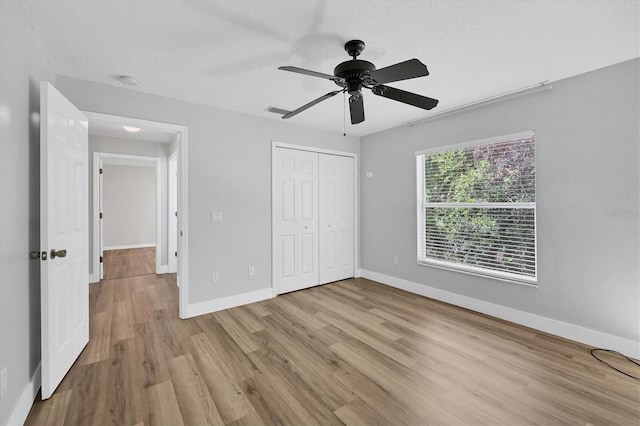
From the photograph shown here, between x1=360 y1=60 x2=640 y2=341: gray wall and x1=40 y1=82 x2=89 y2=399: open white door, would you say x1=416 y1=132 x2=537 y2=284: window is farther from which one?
x1=40 y1=82 x2=89 y2=399: open white door

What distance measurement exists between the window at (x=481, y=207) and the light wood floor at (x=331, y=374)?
0.69 m

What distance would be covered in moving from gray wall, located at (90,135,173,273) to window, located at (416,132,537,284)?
4515 mm

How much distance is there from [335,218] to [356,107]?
263 centimetres

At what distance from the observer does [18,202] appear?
1.68 m

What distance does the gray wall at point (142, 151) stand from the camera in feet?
15.1

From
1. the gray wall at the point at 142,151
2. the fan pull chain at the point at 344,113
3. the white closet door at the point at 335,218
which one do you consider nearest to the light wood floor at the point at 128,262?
the gray wall at the point at 142,151

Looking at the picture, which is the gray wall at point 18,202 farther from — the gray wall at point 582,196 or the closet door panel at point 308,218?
the gray wall at point 582,196

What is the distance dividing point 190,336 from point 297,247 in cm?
188

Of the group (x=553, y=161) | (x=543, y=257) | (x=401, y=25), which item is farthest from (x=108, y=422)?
(x=553, y=161)

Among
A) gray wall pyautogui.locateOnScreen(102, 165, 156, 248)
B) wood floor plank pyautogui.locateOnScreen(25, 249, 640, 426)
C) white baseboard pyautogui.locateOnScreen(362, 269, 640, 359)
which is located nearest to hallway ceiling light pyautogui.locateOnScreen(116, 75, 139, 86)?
wood floor plank pyautogui.locateOnScreen(25, 249, 640, 426)

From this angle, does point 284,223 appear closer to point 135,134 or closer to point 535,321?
point 135,134

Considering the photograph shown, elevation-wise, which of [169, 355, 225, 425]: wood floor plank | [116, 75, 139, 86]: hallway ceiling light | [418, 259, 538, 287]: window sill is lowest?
[169, 355, 225, 425]: wood floor plank

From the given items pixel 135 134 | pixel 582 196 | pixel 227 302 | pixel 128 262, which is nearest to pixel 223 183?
pixel 227 302

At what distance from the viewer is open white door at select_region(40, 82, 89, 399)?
1825 millimetres
